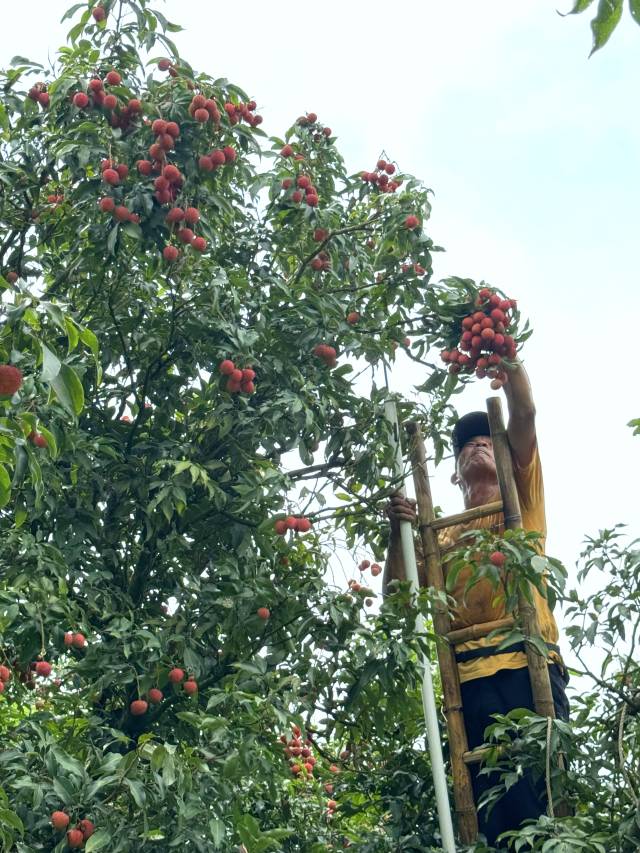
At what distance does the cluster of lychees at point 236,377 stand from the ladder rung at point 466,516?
2.62 feet

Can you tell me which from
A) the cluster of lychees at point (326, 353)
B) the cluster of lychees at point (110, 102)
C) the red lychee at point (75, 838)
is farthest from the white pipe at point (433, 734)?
the cluster of lychees at point (110, 102)

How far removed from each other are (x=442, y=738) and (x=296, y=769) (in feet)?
2.21

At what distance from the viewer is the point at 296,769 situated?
4418 mm

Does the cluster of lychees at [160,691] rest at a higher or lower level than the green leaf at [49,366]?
lower

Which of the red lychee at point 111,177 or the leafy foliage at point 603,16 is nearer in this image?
the leafy foliage at point 603,16

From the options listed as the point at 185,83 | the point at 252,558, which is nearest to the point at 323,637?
the point at 252,558

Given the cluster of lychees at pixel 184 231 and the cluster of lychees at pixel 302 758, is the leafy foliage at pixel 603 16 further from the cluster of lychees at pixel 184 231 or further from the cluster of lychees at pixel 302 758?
the cluster of lychees at pixel 302 758

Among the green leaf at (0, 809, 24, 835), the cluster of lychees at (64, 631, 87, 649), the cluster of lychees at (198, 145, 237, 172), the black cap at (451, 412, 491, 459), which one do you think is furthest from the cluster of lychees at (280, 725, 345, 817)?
the cluster of lychees at (198, 145, 237, 172)

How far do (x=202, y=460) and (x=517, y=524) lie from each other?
106 centimetres

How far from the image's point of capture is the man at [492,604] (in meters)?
3.60

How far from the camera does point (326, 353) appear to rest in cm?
396

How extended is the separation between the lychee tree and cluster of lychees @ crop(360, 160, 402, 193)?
0.04 ft

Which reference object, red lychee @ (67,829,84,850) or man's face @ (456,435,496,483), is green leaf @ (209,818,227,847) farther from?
man's face @ (456,435,496,483)

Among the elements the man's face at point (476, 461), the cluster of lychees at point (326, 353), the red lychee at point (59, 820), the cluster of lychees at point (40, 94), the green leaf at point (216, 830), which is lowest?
the green leaf at point (216, 830)
